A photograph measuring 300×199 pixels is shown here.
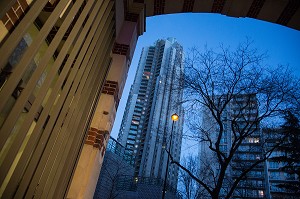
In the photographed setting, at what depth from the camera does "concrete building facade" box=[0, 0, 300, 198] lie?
180 cm

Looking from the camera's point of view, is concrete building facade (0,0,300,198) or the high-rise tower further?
the high-rise tower

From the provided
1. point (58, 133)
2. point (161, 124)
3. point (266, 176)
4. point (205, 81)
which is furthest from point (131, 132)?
point (58, 133)

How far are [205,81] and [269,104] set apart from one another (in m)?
3.52

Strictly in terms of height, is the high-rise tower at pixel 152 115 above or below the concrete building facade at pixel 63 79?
above

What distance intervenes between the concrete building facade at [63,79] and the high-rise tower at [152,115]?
292 ft

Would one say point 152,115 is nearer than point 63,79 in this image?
No

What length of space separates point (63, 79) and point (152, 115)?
11134 centimetres

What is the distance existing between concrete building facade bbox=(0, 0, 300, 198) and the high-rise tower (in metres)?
89.0

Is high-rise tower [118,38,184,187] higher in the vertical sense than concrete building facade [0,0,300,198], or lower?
higher

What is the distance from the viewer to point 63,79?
2.33m

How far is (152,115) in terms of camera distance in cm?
11331

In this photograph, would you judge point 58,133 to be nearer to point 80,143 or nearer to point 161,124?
point 80,143

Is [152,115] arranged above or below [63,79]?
above

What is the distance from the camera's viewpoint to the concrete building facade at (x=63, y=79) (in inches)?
71.1
